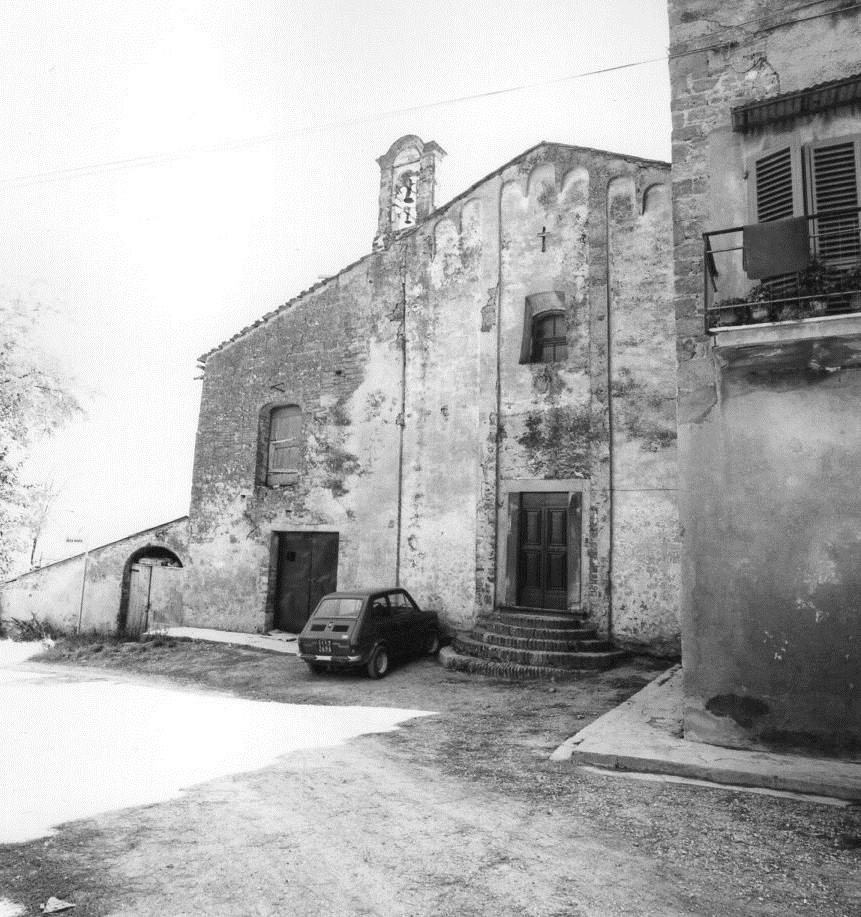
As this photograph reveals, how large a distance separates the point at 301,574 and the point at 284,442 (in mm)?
3252

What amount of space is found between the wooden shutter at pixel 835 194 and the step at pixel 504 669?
6.88 metres

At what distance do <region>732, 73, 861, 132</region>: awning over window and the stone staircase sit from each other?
7.81 metres

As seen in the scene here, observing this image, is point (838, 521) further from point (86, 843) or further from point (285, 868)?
point (86, 843)

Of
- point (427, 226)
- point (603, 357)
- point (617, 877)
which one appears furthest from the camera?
point (427, 226)

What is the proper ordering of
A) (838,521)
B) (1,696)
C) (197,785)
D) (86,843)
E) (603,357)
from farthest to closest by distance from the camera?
(603,357) < (1,696) < (838,521) < (197,785) < (86,843)

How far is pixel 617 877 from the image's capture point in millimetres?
3885

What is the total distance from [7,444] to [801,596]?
1814 centimetres

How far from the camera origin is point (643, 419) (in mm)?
12117

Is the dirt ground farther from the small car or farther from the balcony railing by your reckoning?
the balcony railing

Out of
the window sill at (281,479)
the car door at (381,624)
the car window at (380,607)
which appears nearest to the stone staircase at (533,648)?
the car door at (381,624)

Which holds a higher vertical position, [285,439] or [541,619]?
[285,439]

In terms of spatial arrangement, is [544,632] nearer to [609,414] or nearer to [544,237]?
[609,414]

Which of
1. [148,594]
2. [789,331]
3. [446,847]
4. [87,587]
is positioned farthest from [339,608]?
[87,587]

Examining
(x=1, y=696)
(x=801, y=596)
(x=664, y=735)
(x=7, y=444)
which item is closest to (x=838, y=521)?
(x=801, y=596)
